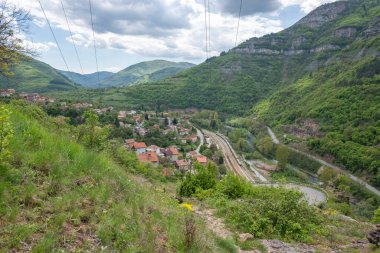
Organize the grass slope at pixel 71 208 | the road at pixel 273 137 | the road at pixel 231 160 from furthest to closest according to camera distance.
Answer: the road at pixel 273 137 → the road at pixel 231 160 → the grass slope at pixel 71 208

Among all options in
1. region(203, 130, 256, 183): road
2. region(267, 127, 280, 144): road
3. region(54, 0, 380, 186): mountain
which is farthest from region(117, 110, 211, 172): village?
region(54, 0, 380, 186): mountain

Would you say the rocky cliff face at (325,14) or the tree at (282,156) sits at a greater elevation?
the rocky cliff face at (325,14)

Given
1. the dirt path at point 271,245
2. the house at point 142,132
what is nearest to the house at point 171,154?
the house at point 142,132

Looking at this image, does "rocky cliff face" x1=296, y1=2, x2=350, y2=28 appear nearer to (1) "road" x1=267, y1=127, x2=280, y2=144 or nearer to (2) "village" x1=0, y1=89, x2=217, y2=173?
(1) "road" x1=267, y1=127, x2=280, y2=144

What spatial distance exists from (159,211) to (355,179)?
51.0 m

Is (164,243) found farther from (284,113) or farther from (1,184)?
(284,113)

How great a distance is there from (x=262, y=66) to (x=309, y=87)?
6256 centimetres

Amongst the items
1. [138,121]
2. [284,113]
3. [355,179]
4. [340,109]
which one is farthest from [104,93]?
[355,179]

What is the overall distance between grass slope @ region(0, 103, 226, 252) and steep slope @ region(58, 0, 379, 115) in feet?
364

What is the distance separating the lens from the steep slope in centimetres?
12744

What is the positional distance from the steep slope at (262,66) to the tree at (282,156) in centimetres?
5886

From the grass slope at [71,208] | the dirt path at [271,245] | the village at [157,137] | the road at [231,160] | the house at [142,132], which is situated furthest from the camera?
the house at [142,132]

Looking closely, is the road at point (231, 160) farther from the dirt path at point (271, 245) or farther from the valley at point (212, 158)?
the dirt path at point (271, 245)

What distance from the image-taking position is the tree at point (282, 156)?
186 ft
